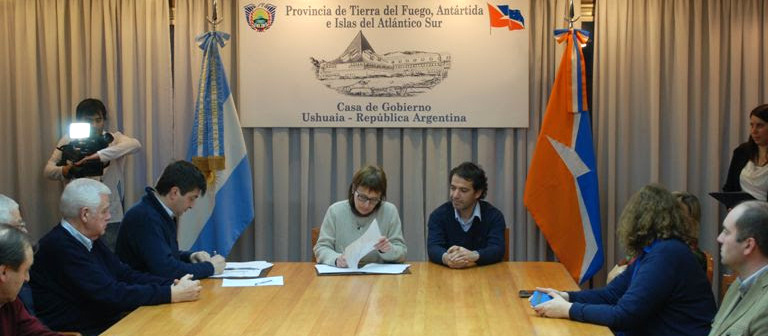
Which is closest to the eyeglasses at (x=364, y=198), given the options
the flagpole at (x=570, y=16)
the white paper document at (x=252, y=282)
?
the white paper document at (x=252, y=282)

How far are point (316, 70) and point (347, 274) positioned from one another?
212cm

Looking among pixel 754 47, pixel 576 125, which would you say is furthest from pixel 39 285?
pixel 754 47

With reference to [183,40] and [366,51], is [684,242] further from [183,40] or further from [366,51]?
[183,40]

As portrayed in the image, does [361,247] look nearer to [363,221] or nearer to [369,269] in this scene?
[369,269]

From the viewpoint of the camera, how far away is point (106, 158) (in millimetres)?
5531

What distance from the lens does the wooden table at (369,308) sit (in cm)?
305

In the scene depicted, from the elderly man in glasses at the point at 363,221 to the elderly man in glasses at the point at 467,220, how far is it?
0.20 m

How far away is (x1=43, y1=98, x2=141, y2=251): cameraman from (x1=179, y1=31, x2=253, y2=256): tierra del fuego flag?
1.54 feet

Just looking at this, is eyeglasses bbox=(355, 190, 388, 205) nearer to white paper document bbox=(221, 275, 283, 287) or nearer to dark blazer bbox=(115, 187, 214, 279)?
white paper document bbox=(221, 275, 283, 287)

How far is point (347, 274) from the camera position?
13.2 ft

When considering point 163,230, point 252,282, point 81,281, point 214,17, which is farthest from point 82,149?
point 81,281

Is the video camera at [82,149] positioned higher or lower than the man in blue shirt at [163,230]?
higher

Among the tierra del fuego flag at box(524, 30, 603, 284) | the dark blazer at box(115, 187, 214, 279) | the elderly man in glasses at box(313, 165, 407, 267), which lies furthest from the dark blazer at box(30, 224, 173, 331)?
the tierra del fuego flag at box(524, 30, 603, 284)

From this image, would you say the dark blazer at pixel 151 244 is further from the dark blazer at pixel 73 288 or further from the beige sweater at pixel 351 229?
the beige sweater at pixel 351 229
